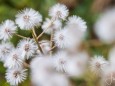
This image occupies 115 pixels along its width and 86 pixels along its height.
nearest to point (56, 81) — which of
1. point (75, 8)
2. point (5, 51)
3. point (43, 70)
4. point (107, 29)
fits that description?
point (43, 70)

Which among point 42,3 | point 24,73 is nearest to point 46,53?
point 24,73

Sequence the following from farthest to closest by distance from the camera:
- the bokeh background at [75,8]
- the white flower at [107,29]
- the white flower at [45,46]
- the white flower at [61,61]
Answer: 1. the bokeh background at [75,8]
2. the white flower at [45,46]
3. the white flower at [61,61]
4. the white flower at [107,29]

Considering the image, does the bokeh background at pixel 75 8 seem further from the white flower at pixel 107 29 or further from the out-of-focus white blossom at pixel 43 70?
the white flower at pixel 107 29

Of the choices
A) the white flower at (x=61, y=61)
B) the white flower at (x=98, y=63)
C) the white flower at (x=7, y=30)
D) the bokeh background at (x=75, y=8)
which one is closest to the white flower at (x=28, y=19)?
the white flower at (x=7, y=30)

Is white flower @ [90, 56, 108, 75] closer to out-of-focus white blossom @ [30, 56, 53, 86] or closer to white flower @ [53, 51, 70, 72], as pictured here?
white flower @ [53, 51, 70, 72]

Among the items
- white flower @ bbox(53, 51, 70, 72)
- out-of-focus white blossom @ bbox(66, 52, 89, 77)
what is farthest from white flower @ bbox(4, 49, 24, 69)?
out-of-focus white blossom @ bbox(66, 52, 89, 77)

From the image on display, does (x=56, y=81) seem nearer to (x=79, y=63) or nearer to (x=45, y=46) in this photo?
(x=79, y=63)
